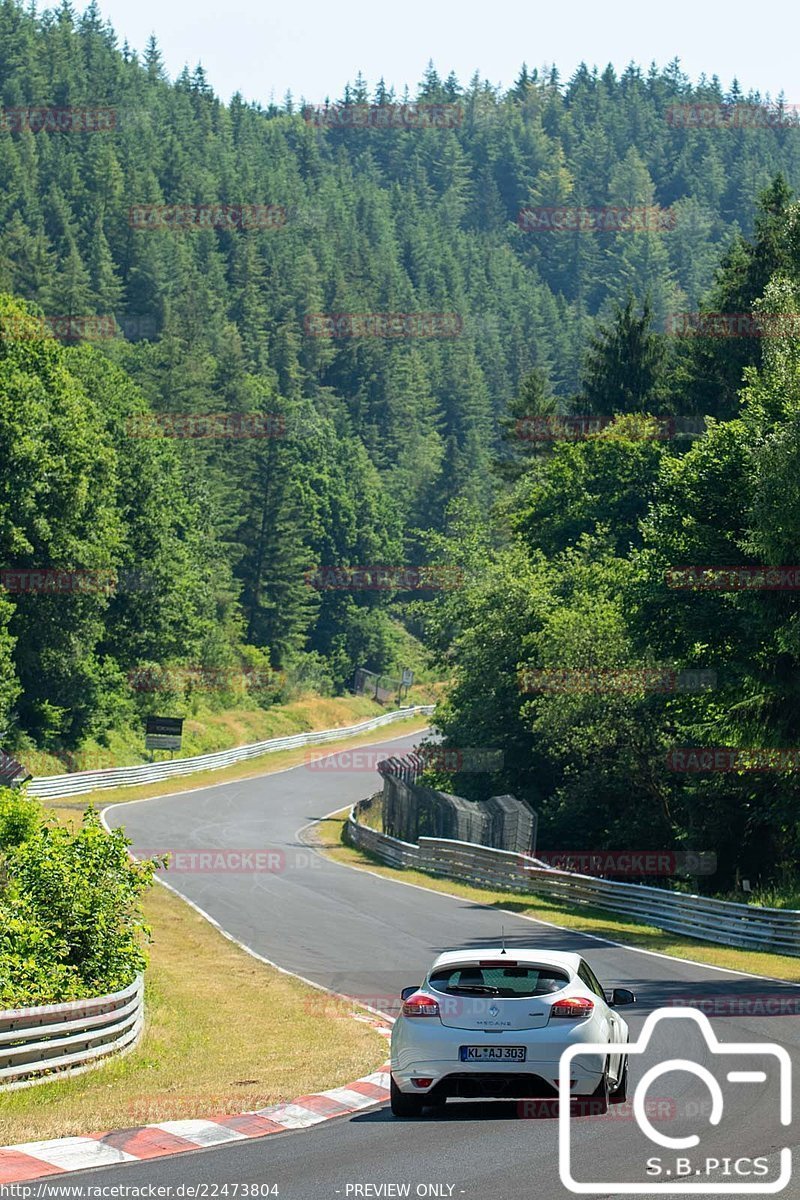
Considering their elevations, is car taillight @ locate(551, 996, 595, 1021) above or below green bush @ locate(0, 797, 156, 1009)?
above

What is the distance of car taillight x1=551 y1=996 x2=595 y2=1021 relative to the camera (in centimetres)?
1214

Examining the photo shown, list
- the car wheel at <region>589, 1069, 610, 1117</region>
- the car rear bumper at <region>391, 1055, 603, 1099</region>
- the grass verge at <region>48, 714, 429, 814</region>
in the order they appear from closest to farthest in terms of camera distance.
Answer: the car rear bumper at <region>391, 1055, 603, 1099</region> < the car wheel at <region>589, 1069, 610, 1117</region> < the grass verge at <region>48, 714, 429, 814</region>

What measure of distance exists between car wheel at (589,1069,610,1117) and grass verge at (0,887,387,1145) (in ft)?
9.15

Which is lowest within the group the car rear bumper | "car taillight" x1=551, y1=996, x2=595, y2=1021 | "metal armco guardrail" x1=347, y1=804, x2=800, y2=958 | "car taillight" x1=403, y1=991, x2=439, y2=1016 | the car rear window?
"metal armco guardrail" x1=347, y1=804, x2=800, y2=958

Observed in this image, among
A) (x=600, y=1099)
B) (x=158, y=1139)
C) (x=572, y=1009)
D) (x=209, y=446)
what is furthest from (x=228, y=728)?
(x=158, y=1139)

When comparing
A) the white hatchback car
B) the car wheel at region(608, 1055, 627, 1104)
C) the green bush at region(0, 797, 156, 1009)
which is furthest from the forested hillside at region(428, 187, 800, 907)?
the white hatchback car

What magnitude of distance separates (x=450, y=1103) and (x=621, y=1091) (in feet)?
4.80

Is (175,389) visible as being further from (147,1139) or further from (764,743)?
(147,1139)

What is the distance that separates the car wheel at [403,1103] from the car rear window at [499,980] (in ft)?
2.78

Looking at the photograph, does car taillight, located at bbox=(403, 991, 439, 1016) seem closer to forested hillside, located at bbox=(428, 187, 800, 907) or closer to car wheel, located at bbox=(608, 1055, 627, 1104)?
car wheel, located at bbox=(608, 1055, 627, 1104)

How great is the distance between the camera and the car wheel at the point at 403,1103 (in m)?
12.4

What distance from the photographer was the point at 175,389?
125m

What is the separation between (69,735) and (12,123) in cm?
14757

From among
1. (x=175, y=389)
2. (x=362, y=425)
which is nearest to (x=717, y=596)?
(x=175, y=389)
